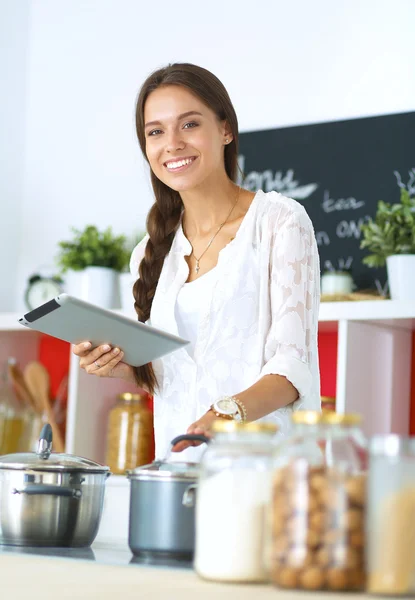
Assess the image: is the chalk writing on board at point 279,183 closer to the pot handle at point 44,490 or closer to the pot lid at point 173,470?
the pot handle at point 44,490

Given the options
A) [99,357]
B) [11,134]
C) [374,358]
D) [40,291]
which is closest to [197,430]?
[99,357]

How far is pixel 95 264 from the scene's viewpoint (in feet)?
11.2

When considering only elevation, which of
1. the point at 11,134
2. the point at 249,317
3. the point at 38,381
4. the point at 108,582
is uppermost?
the point at 11,134

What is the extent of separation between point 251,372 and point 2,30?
2506mm

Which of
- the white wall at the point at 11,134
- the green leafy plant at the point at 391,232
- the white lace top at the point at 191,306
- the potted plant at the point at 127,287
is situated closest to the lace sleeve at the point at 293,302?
the white lace top at the point at 191,306

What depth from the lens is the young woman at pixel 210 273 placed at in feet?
6.17

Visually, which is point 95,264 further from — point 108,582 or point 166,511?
point 108,582

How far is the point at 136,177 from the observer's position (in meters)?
3.68

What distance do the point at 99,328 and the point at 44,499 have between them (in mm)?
358

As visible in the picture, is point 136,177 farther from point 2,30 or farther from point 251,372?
point 251,372

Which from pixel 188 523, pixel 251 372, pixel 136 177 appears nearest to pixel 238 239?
pixel 251 372

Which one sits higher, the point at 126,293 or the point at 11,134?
the point at 11,134

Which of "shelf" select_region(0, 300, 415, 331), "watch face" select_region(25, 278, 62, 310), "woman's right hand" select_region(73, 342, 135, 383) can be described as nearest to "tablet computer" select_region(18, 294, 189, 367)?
"woman's right hand" select_region(73, 342, 135, 383)

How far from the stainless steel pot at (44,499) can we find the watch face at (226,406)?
211 millimetres
